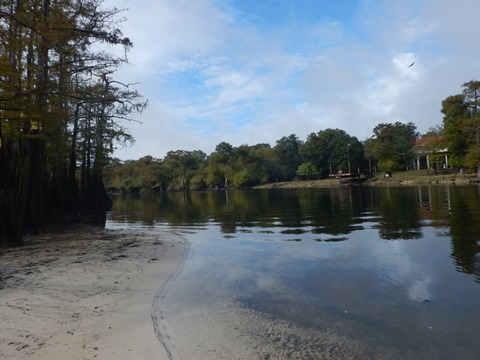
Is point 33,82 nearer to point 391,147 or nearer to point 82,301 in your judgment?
point 82,301

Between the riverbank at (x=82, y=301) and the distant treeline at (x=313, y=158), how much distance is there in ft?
106

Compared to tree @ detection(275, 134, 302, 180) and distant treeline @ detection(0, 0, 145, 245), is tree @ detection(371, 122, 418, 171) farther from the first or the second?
distant treeline @ detection(0, 0, 145, 245)

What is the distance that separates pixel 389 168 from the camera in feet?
205

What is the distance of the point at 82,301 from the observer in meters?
5.95

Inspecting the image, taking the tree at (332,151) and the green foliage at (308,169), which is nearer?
the tree at (332,151)

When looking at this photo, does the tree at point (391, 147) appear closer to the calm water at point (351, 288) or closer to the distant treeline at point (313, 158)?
the distant treeline at point (313, 158)

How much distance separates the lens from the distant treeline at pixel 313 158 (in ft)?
162

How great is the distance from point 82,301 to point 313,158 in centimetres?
8086

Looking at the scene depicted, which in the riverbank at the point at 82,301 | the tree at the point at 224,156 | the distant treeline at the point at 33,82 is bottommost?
the riverbank at the point at 82,301

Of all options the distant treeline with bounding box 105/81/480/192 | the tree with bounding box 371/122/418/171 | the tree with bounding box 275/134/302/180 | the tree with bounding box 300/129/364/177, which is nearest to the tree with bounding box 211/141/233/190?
the distant treeline with bounding box 105/81/480/192

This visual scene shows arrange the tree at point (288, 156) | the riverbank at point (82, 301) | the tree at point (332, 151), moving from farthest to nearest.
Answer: the tree at point (288, 156) → the tree at point (332, 151) → the riverbank at point (82, 301)

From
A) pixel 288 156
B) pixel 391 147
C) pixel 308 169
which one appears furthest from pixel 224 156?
pixel 391 147

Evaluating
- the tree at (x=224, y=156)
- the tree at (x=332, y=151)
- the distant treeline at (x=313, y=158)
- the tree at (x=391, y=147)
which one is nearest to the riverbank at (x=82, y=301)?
the distant treeline at (x=313, y=158)

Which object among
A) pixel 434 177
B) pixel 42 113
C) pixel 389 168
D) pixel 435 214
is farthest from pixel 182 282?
pixel 389 168
